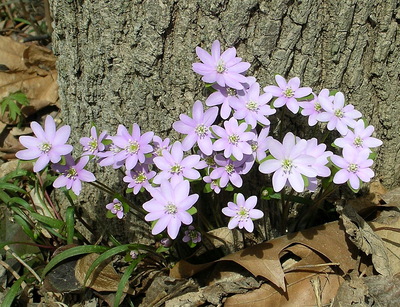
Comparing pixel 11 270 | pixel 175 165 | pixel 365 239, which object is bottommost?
pixel 11 270

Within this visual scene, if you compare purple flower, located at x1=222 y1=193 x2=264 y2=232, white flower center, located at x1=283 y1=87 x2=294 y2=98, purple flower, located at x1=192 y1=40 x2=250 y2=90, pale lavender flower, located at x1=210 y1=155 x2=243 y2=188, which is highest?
purple flower, located at x1=192 y1=40 x2=250 y2=90

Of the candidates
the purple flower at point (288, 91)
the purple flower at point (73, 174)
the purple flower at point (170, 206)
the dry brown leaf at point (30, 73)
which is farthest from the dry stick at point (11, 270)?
the purple flower at point (288, 91)

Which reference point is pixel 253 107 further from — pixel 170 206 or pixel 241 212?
pixel 170 206

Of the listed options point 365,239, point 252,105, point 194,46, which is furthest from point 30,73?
point 365,239

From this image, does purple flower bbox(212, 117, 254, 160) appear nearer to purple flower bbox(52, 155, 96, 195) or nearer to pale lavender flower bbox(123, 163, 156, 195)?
pale lavender flower bbox(123, 163, 156, 195)

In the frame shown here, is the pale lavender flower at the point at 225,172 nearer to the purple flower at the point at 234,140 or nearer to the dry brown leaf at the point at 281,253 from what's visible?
the purple flower at the point at 234,140

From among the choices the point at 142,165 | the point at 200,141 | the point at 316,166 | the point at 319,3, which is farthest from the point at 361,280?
the point at 319,3

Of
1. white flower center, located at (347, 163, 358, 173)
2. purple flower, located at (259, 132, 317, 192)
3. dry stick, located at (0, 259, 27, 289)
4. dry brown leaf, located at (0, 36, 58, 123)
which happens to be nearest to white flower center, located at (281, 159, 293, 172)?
purple flower, located at (259, 132, 317, 192)
